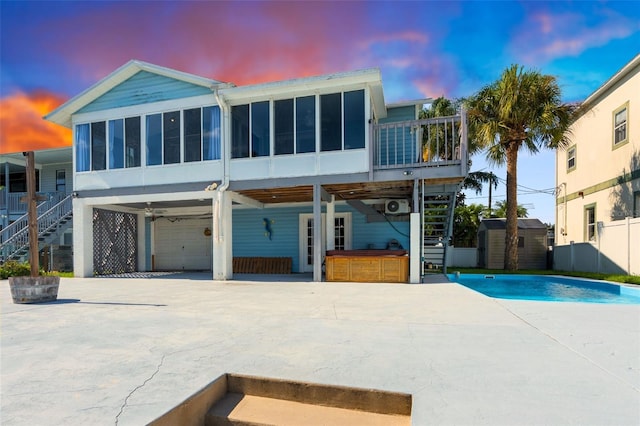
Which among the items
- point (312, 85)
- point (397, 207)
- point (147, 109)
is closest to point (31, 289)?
point (147, 109)

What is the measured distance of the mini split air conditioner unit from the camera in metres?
11.2

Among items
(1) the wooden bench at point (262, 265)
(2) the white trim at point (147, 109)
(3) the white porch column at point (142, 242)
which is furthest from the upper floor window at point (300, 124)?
(3) the white porch column at point (142, 242)

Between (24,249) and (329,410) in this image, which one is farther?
(24,249)

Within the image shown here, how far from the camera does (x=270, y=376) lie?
97.7 inches

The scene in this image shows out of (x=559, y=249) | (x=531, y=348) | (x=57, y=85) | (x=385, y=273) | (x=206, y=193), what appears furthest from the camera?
(x=559, y=249)

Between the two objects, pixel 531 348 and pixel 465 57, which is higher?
pixel 465 57

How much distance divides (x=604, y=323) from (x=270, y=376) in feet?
14.1

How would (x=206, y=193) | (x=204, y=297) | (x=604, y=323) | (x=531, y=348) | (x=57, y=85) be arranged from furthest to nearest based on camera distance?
(x=57, y=85) < (x=206, y=193) < (x=204, y=297) < (x=604, y=323) < (x=531, y=348)

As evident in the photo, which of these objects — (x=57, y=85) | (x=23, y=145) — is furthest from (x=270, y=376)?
(x=23, y=145)

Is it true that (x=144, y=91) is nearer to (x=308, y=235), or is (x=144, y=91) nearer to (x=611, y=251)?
(x=308, y=235)

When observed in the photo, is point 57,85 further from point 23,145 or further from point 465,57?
point 465,57

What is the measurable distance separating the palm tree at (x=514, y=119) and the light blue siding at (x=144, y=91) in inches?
384

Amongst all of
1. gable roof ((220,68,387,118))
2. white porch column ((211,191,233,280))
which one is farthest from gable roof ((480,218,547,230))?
→ white porch column ((211,191,233,280))

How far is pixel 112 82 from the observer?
1058 centimetres
